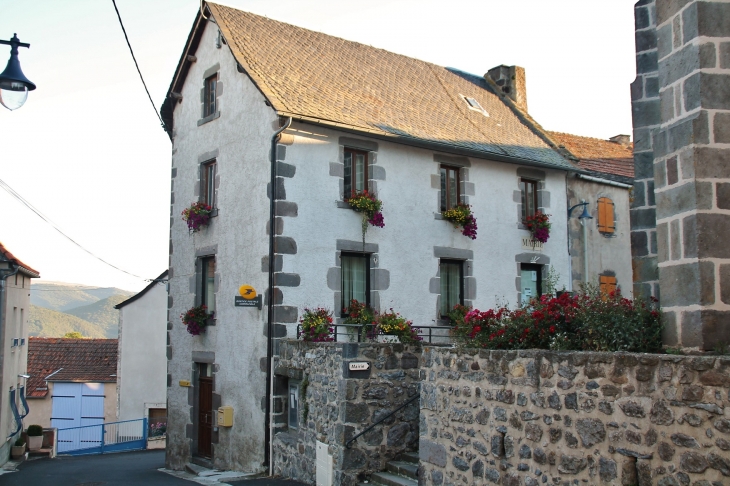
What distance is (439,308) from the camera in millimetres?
15188

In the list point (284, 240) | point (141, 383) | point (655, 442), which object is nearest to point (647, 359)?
point (655, 442)

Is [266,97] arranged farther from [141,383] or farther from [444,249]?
[141,383]

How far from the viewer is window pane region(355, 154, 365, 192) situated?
14508 millimetres

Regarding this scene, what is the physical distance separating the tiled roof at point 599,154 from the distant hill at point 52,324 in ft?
459

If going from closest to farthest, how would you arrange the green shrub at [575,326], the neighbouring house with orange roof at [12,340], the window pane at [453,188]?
1. the green shrub at [575,326]
2. the window pane at [453,188]
3. the neighbouring house with orange roof at [12,340]

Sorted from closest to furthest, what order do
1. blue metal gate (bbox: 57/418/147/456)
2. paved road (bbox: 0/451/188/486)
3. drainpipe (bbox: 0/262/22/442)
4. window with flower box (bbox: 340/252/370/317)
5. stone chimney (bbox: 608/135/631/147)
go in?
window with flower box (bbox: 340/252/370/317), paved road (bbox: 0/451/188/486), drainpipe (bbox: 0/262/22/442), stone chimney (bbox: 608/135/631/147), blue metal gate (bbox: 57/418/147/456)

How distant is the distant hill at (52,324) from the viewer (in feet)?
490

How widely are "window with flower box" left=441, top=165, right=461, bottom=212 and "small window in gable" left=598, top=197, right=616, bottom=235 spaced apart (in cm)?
416

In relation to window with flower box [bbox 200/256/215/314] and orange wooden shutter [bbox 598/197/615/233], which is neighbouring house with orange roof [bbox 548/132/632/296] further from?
window with flower box [bbox 200/256/215/314]

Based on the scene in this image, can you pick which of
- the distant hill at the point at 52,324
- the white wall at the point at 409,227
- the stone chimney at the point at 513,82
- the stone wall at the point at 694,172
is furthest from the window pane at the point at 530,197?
the distant hill at the point at 52,324

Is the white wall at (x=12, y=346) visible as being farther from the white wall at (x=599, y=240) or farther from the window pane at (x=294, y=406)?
the white wall at (x=599, y=240)

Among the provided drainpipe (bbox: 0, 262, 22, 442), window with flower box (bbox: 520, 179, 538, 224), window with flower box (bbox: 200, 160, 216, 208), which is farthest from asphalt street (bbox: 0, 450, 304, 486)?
window with flower box (bbox: 520, 179, 538, 224)

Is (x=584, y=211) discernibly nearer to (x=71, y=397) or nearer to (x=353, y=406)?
(x=353, y=406)

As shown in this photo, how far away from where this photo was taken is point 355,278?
1426 centimetres
